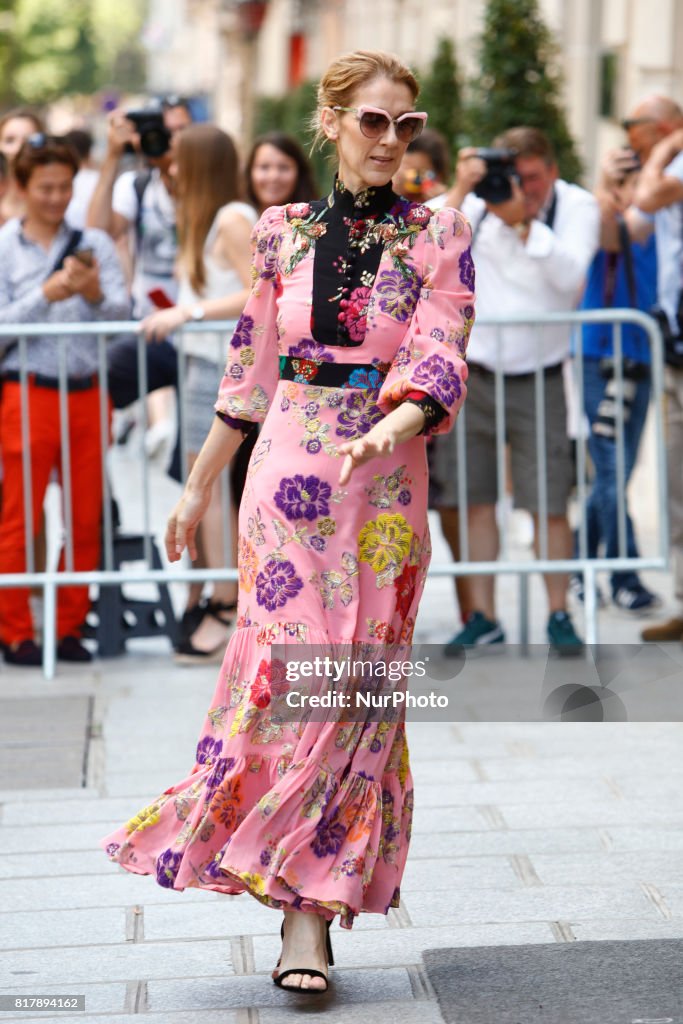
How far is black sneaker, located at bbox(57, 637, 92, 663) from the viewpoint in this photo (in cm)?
757

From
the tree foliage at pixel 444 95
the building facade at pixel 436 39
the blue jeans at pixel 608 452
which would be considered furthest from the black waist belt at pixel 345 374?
the tree foliage at pixel 444 95

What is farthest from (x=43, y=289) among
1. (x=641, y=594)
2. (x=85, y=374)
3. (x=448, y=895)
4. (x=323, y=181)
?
(x=323, y=181)

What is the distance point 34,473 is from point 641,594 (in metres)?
2.82

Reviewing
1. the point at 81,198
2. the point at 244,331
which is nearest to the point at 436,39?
the point at 81,198

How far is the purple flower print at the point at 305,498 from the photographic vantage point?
3896mm

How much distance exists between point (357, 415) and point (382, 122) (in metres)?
0.61

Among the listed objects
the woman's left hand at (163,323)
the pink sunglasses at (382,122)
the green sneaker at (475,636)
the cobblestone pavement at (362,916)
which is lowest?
the green sneaker at (475,636)

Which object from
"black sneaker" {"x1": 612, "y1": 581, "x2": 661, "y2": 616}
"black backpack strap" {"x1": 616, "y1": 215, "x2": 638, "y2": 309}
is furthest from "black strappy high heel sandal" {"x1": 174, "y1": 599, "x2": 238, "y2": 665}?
"black backpack strap" {"x1": 616, "y1": 215, "x2": 638, "y2": 309}

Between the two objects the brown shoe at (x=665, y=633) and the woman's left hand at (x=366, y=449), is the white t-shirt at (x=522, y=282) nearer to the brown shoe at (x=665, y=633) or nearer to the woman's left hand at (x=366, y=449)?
the brown shoe at (x=665, y=633)

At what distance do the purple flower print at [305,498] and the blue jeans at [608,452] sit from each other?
4239 millimetres

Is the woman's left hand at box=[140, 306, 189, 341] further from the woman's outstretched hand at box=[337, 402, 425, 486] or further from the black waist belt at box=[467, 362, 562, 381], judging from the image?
the woman's outstretched hand at box=[337, 402, 425, 486]

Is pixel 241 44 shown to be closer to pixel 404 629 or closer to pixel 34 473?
pixel 34 473

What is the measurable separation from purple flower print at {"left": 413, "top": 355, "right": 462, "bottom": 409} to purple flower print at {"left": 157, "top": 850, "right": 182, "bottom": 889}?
1.09 meters

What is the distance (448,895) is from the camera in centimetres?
458
